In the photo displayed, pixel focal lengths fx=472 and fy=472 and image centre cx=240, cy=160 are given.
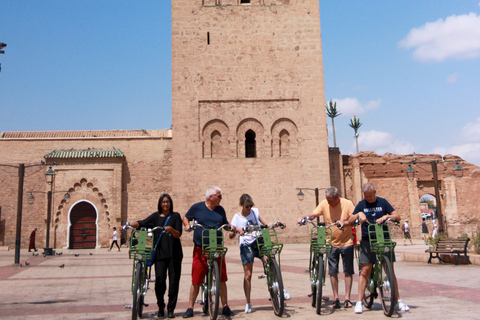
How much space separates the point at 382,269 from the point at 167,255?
2552 millimetres

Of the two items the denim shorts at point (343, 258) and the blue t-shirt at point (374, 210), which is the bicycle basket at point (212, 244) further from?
the blue t-shirt at point (374, 210)

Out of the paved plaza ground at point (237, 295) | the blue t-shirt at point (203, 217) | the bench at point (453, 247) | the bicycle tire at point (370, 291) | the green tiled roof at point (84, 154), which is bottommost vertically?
the paved plaza ground at point (237, 295)

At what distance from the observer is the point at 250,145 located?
24188mm

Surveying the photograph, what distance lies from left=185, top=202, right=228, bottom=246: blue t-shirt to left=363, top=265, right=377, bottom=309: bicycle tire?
1.93 m

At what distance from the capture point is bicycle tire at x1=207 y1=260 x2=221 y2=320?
16.9ft

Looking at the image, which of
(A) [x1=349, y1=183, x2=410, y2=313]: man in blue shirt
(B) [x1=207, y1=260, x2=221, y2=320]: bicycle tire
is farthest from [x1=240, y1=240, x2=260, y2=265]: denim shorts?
(A) [x1=349, y1=183, x2=410, y2=313]: man in blue shirt

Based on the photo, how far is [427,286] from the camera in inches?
300

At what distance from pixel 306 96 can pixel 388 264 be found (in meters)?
18.9

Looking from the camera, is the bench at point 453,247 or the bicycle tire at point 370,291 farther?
the bench at point 453,247

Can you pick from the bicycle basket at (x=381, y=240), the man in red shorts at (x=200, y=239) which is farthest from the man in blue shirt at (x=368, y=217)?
the man in red shorts at (x=200, y=239)

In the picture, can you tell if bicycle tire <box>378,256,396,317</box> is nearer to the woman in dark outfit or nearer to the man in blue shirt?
the man in blue shirt

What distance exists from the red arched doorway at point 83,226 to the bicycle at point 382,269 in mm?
20605

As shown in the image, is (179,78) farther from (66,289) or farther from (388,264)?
(388,264)

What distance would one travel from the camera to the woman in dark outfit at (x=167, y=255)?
556cm
